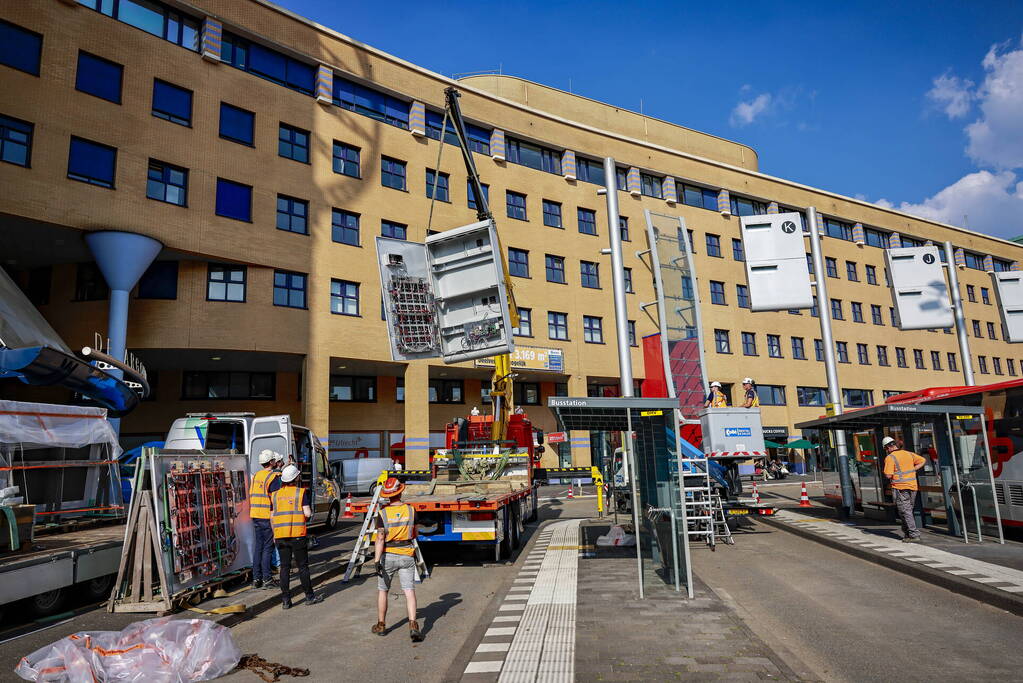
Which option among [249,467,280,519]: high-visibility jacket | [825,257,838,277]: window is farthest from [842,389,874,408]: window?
[249,467,280,519]: high-visibility jacket

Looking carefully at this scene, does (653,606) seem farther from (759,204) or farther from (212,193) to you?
(759,204)

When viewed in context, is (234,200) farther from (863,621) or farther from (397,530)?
(863,621)

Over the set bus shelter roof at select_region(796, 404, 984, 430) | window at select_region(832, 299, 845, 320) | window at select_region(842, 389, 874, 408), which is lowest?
bus shelter roof at select_region(796, 404, 984, 430)

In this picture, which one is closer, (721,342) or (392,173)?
(392,173)

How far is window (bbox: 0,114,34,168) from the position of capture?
20.4 metres

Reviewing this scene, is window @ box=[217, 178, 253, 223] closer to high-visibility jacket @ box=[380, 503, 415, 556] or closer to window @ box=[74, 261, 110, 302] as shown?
window @ box=[74, 261, 110, 302]

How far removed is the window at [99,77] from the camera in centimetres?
2247

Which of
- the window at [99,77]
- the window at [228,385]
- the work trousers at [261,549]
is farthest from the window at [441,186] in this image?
the work trousers at [261,549]

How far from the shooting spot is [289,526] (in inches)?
325

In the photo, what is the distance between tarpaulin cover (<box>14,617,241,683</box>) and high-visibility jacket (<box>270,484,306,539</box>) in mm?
2423

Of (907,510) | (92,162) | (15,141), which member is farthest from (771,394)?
(15,141)

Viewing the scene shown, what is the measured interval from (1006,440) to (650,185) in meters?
32.2

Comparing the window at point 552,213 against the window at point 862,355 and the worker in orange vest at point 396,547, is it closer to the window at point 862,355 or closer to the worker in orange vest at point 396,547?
the window at point 862,355

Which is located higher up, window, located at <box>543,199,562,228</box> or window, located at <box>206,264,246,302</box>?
window, located at <box>543,199,562,228</box>
